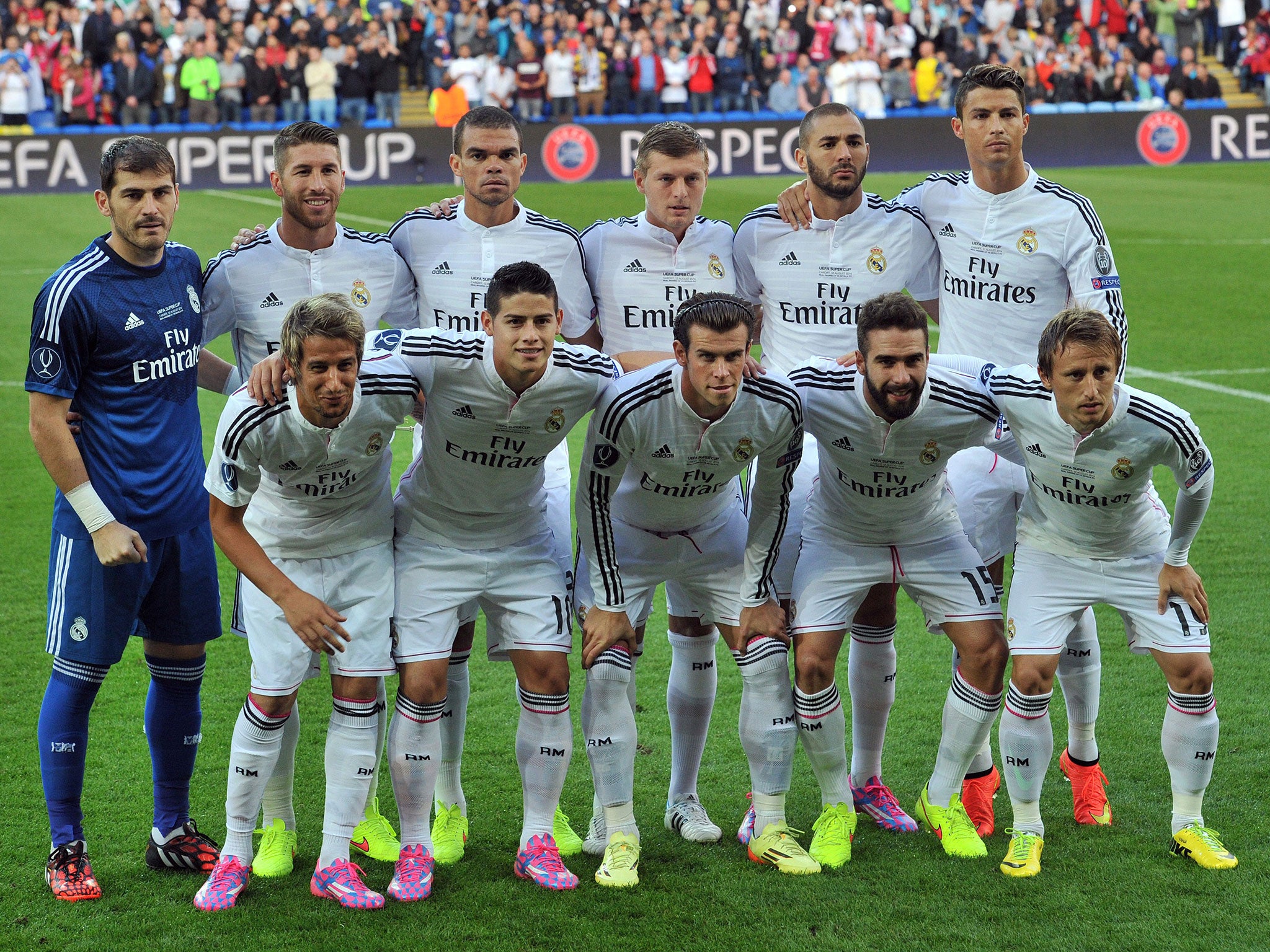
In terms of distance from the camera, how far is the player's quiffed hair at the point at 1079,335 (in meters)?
4.41

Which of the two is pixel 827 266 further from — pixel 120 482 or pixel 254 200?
pixel 254 200

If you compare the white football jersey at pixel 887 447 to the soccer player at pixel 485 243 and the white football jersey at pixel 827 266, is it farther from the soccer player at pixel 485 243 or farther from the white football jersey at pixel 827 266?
the soccer player at pixel 485 243

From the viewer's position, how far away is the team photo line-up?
4.45 metres

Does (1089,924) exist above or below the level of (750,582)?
below

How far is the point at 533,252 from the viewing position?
5480 millimetres

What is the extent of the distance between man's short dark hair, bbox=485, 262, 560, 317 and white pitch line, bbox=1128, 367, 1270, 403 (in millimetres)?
8467

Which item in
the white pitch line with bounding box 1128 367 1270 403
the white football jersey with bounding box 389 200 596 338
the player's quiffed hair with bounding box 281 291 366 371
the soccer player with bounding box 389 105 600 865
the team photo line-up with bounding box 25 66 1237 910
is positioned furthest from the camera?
the white pitch line with bounding box 1128 367 1270 403

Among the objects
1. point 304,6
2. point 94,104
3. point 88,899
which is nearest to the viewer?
point 88,899

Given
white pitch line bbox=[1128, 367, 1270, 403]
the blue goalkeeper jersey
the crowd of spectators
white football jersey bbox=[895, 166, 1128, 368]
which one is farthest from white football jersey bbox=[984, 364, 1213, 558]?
the crowd of spectators

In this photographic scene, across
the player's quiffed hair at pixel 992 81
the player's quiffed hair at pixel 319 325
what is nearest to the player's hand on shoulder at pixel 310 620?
the player's quiffed hair at pixel 319 325

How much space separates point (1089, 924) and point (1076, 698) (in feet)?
3.68

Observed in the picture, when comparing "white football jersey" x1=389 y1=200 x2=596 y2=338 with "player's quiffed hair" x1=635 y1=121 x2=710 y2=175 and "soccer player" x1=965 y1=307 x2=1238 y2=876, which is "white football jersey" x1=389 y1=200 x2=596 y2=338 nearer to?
"player's quiffed hair" x1=635 y1=121 x2=710 y2=175

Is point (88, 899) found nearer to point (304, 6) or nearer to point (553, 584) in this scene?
point (553, 584)

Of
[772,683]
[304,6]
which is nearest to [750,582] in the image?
[772,683]
